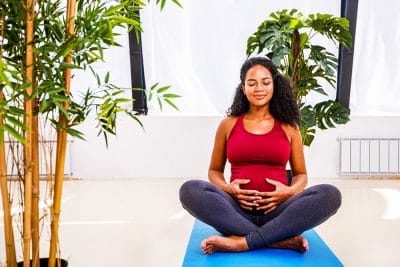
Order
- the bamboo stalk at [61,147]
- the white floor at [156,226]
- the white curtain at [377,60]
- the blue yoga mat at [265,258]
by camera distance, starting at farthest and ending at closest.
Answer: the white curtain at [377,60], the white floor at [156,226], the blue yoga mat at [265,258], the bamboo stalk at [61,147]

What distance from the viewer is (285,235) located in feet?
6.95

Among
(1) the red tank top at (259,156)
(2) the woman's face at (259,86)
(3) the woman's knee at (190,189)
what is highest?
(2) the woman's face at (259,86)

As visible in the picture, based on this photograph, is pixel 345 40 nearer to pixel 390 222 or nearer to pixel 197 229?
pixel 390 222

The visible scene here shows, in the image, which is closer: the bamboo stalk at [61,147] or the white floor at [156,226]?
the bamboo stalk at [61,147]

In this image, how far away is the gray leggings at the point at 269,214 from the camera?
6.91ft

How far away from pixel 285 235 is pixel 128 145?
340 cm

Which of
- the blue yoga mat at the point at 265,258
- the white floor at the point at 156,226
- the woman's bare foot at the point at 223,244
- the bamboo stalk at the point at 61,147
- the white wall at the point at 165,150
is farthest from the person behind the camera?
the white wall at the point at 165,150

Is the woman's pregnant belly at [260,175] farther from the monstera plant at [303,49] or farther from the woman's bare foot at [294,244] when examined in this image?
the monstera plant at [303,49]

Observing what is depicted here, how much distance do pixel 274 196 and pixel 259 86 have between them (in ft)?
1.67

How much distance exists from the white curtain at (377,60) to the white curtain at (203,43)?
1.22 feet

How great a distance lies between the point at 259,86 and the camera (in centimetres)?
232

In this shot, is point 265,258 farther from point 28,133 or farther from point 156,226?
point 156,226

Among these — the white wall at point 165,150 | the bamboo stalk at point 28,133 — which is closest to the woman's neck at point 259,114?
the bamboo stalk at point 28,133

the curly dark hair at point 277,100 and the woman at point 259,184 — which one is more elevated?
the curly dark hair at point 277,100
